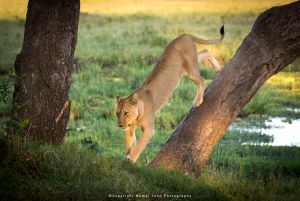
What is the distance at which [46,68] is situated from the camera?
25.2ft

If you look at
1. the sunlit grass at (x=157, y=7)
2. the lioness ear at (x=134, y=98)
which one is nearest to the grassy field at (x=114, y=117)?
the sunlit grass at (x=157, y=7)

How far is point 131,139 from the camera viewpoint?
29.6 ft

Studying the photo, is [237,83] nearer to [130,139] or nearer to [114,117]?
[130,139]

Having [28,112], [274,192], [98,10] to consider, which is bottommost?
[274,192]

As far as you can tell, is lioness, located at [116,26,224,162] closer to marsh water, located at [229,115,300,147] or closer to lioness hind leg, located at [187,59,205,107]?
lioness hind leg, located at [187,59,205,107]

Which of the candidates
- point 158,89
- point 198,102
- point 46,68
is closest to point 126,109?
point 158,89

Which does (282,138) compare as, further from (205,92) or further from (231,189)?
(231,189)

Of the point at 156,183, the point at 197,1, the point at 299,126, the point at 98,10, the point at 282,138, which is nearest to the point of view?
the point at 156,183

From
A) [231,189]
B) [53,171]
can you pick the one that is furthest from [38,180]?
[231,189]

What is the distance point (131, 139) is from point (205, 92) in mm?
1096

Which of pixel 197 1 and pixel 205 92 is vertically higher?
pixel 197 1

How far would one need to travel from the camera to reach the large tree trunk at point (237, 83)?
851 centimetres

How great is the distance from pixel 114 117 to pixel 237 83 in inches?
174

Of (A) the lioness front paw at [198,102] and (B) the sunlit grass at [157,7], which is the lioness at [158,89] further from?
(B) the sunlit grass at [157,7]
